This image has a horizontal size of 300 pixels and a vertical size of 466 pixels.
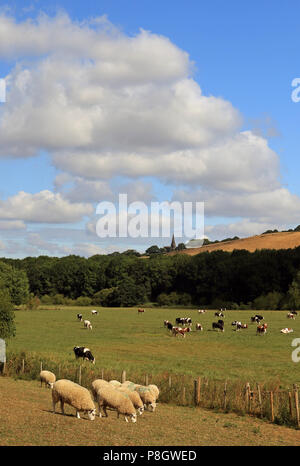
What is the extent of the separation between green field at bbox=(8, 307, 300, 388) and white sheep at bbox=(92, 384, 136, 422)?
802cm

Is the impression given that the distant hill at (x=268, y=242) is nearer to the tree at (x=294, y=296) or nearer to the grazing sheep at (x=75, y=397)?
the tree at (x=294, y=296)

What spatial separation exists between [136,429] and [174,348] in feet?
98.6

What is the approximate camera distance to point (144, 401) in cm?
2230

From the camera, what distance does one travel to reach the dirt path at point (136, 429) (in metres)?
15.7

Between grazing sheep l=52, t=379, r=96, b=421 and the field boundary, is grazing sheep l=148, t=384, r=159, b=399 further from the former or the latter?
grazing sheep l=52, t=379, r=96, b=421

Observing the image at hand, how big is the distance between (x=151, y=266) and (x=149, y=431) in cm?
12895

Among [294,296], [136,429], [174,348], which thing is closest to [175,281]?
[294,296]

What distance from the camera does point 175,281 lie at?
142 metres

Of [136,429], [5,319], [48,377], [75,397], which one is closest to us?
[136,429]

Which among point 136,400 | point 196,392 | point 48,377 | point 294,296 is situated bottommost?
point 48,377

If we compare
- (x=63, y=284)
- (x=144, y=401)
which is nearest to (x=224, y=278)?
(x=63, y=284)

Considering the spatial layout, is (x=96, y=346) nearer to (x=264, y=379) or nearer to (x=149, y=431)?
(x=264, y=379)

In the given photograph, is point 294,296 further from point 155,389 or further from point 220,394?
point 155,389

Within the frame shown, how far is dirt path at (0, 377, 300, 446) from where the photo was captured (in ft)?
51.4
